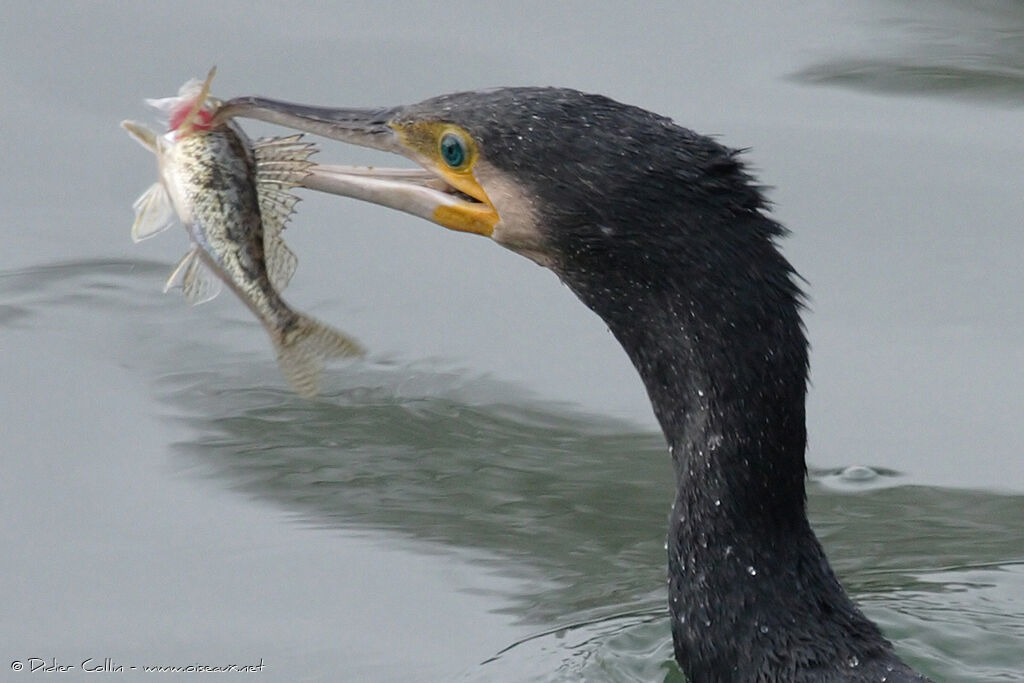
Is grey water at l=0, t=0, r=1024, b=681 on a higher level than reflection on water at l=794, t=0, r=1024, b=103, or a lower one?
lower

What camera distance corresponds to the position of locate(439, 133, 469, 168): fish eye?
436 cm

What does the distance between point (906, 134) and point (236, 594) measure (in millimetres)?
3199

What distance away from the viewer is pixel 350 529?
528cm

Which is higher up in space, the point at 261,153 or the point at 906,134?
the point at 906,134

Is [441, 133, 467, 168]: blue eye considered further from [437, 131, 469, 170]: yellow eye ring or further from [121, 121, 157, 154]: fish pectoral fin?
[121, 121, 157, 154]: fish pectoral fin

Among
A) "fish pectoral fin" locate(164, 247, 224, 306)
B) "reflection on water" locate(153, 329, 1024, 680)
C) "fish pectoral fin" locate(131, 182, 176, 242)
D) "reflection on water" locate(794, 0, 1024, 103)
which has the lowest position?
"reflection on water" locate(153, 329, 1024, 680)

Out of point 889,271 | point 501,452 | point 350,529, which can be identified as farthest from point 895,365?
point 350,529

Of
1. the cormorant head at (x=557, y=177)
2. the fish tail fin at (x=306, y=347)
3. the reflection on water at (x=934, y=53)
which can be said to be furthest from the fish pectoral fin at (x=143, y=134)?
the reflection on water at (x=934, y=53)

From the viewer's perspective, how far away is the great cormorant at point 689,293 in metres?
4.07

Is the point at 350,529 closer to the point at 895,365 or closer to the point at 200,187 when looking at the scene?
the point at 200,187

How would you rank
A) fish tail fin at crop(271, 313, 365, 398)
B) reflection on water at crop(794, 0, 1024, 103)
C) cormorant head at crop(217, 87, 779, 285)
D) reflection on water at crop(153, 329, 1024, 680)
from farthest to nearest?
1. reflection on water at crop(794, 0, 1024, 103)
2. reflection on water at crop(153, 329, 1024, 680)
3. fish tail fin at crop(271, 313, 365, 398)
4. cormorant head at crop(217, 87, 779, 285)

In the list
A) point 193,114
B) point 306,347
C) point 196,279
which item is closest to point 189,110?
point 193,114

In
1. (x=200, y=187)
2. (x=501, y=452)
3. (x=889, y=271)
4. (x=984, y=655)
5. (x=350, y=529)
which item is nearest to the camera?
(x=200, y=187)

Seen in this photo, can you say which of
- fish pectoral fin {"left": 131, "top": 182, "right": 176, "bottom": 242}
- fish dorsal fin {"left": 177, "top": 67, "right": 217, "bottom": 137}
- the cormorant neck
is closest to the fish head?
fish dorsal fin {"left": 177, "top": 67, "right": 217, "bottom": 137}
